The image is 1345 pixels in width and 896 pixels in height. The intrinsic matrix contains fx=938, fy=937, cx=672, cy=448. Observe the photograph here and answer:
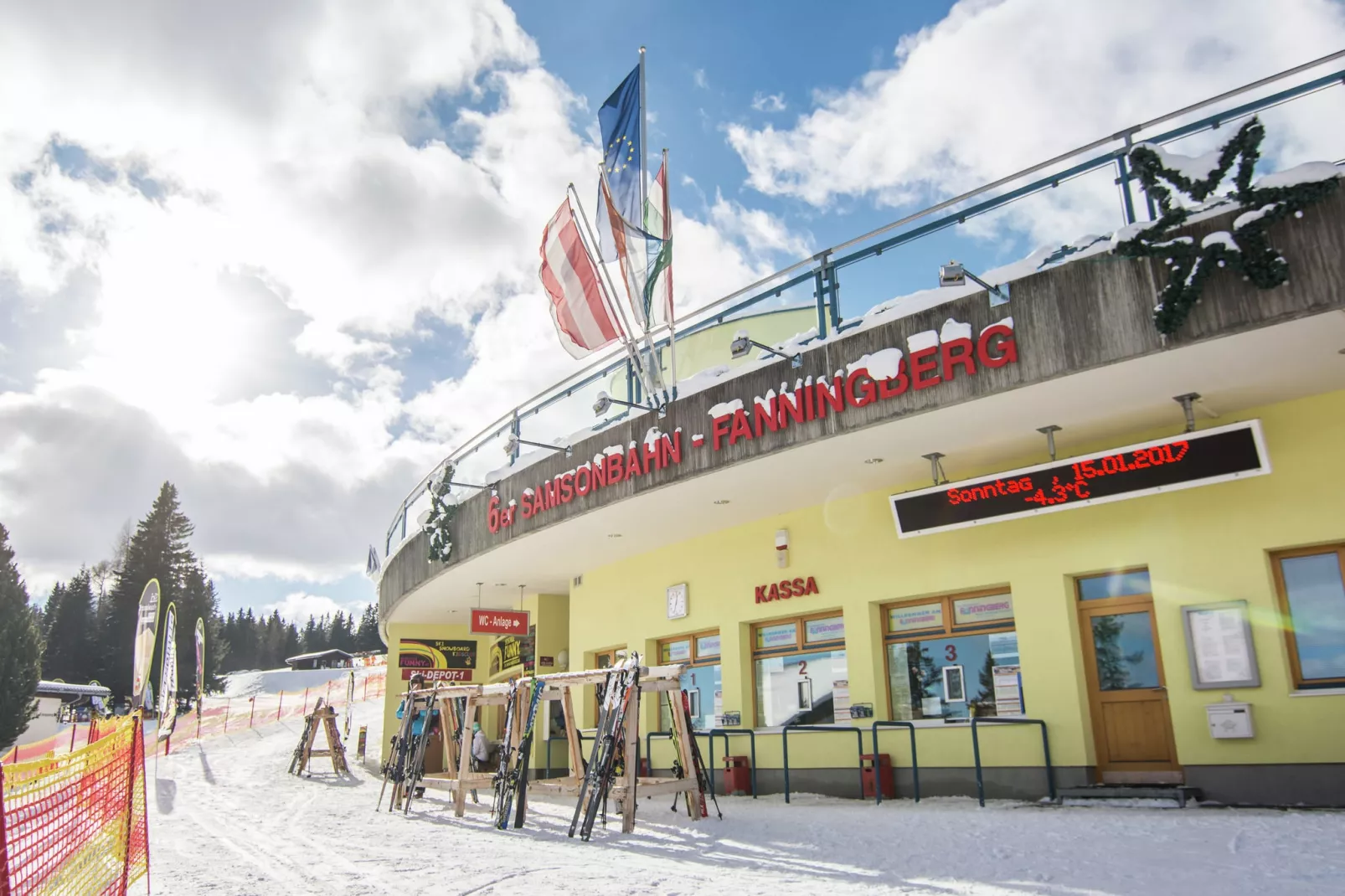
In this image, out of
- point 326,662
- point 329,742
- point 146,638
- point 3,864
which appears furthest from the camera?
point 326,662

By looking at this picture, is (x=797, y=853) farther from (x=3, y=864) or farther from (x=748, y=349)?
(x=3, y=864)

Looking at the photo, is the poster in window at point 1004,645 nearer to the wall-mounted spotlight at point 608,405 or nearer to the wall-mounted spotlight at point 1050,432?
the wall-mounted spotlight at point 1050,432

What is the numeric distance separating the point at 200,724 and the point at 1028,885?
129 ft

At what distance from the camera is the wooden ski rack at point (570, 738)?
902 centimetres

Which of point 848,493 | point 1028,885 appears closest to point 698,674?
point 848,493

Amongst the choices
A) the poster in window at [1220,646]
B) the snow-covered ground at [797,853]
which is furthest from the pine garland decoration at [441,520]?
the poster in window at [1220,646]

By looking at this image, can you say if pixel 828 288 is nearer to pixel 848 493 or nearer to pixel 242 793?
pixel 848 493

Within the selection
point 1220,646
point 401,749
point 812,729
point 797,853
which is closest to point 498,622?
point 401,749

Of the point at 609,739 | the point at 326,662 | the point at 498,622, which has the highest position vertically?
the point at 326,662

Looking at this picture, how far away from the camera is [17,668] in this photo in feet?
130

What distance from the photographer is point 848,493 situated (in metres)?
12.1

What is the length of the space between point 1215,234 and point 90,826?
32.4ft

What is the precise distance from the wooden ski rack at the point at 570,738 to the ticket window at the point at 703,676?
127 inches

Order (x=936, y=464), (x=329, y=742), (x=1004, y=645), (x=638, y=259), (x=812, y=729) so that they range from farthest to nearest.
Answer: (x=329, y=742) < (x=812, y=729) < (x=638, y=259) < (x=1004, y=645) < (x=936, y=464)
